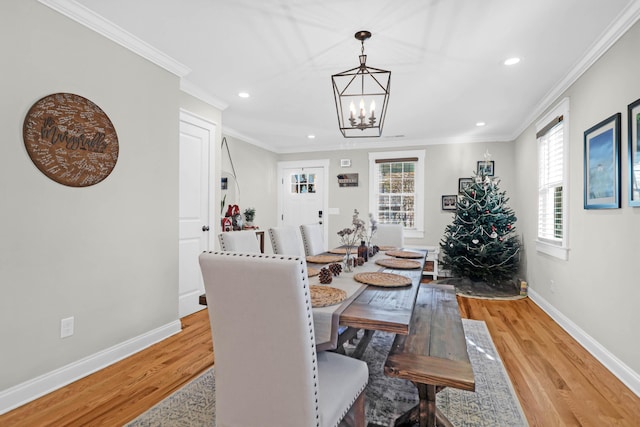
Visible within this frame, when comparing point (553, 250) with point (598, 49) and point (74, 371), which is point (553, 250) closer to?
point (598, 49)

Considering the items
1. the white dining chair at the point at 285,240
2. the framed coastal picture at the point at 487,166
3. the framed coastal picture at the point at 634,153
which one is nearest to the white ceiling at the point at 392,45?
the framed coastal picture at the point at 634,153

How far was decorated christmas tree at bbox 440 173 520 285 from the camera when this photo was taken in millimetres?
4562

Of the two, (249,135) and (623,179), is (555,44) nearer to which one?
(623,179)

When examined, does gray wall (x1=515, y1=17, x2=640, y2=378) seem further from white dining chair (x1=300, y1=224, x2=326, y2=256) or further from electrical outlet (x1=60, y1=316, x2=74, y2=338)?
electrical outlet (x1=60, y1=316, x2=74, y2=338)

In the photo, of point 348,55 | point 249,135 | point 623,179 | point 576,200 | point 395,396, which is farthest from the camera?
point 249,135

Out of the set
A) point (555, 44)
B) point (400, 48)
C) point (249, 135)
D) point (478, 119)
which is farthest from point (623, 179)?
point (249, 135)

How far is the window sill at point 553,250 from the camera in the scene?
10.6 feet

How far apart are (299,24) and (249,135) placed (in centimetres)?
341

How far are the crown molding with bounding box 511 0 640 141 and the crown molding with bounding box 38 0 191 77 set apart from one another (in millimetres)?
3411

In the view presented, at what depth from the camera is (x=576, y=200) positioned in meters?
3.05

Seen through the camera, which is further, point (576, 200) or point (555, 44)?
A: point (576, 200)

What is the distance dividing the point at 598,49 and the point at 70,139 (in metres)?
3.96

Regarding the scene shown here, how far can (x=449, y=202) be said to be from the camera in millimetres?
5598

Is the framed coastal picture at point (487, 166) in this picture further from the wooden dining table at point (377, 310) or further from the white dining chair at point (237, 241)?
the white dining chair at point (237, 241)
